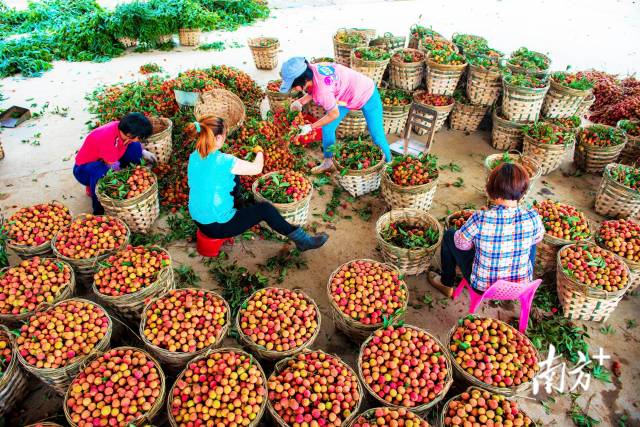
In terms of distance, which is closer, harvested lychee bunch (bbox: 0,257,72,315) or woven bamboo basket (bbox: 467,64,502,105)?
harvested lychee bunch (bbox: 0,257,72,315)

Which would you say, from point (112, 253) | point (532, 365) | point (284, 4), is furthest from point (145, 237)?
point (284, 4)

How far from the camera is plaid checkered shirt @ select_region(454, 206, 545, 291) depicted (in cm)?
294

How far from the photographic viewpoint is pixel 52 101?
7.29m

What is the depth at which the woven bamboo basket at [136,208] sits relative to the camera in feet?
13.2

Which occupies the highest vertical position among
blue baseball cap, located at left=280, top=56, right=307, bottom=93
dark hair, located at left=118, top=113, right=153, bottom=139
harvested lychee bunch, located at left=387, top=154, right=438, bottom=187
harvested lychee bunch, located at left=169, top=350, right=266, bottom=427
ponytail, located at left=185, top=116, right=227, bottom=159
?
blue baseball cap, located at left=280, top=56, right=307, bottom=93

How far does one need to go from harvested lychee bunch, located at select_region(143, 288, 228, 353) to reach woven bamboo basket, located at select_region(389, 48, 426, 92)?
4799 millimetres

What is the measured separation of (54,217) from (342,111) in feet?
11.3

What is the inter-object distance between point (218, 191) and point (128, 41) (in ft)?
28.5

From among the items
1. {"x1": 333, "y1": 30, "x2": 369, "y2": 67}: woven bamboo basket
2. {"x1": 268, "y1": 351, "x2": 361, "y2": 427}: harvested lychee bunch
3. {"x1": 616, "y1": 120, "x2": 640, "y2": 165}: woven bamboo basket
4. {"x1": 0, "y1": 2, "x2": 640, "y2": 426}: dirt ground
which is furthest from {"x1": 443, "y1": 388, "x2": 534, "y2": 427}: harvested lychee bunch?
{"x1": 333, "y1": 30, "x2": 369, "y2": 67}: woven bamboo basket

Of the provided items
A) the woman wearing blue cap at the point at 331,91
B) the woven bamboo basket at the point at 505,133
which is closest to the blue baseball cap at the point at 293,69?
the woman wearing blue cap at the point at 331,91

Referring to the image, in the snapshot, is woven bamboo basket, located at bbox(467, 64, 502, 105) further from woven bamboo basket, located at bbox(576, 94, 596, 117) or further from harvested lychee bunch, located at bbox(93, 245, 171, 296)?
harvested lychee bunch, located at bbox(93, 245, 171, 296)

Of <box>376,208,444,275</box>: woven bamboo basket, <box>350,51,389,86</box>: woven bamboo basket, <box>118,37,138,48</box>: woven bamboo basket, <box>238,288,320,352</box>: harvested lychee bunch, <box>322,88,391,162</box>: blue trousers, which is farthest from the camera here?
<box>118,37,138,48</box>: woven bamboo basket

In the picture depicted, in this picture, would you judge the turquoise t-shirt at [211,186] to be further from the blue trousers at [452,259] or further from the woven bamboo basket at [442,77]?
the woven bamboo basket at [442,77]

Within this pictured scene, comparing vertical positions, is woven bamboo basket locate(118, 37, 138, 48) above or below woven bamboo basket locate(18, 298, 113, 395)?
below
